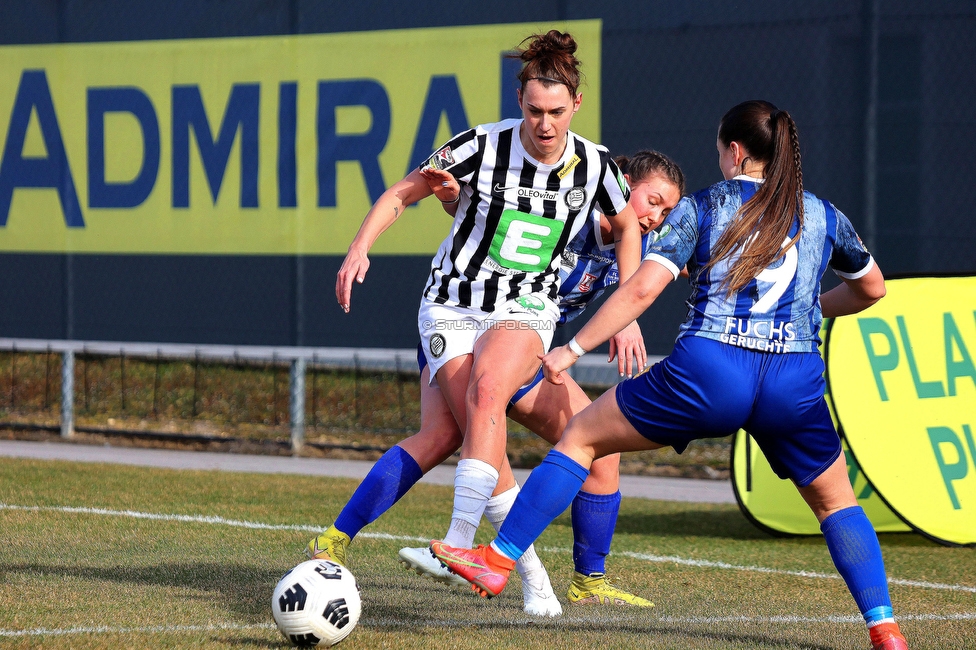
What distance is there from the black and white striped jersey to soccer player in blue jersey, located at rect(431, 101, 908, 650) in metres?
0.69

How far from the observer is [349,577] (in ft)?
12.3

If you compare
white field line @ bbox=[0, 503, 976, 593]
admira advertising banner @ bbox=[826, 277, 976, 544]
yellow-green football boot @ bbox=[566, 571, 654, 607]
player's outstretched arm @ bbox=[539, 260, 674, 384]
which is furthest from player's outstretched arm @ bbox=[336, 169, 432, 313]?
admira advertising banner @ bbox=[826, 277, 976, 544]

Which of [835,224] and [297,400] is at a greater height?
[835,224]

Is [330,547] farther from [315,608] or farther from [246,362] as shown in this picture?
[246,362]

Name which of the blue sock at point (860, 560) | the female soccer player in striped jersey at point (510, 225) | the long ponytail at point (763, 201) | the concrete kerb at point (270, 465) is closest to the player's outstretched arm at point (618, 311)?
the long ponytail at point (763, 201)

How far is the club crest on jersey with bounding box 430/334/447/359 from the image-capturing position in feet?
13.6

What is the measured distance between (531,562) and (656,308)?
4.11 meters

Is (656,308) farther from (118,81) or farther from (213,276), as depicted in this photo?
(118,81)

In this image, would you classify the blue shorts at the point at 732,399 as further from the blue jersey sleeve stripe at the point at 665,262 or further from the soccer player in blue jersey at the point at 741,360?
the blue jersey sleeve stripe at the point at 665,262

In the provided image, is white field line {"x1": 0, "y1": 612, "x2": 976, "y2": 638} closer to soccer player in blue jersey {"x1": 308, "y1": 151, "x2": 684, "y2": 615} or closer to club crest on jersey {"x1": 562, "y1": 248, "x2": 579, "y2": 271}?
soccer player in blue jersey {"x1": 308, "y1": 151, "x2": 684, "y2": 615}

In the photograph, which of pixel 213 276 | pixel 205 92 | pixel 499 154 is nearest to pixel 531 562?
pixel 499 154

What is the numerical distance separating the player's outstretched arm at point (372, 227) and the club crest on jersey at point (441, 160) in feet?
0.32

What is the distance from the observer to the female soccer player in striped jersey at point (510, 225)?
13.0ft

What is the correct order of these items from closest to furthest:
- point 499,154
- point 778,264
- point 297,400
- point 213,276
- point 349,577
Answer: point 778,264
point 349,577
point 499,154
point 297,400
point 213,276
